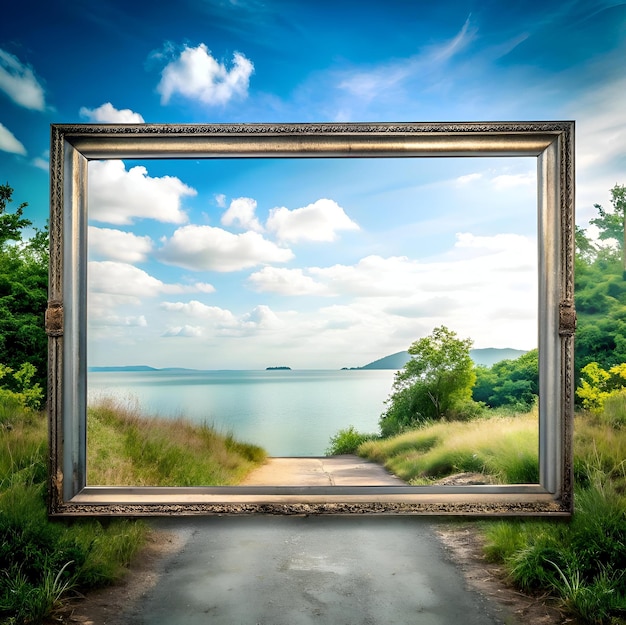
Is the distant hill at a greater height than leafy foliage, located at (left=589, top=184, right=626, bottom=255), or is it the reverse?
leafy foliage, located at (left=589, top=184, right=626, bottom=255)

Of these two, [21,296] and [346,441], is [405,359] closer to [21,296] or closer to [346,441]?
[346,441]

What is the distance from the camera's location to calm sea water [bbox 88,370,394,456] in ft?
11.3

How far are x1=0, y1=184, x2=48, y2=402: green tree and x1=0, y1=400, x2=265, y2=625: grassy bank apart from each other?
812 mm

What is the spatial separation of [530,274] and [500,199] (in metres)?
0.48

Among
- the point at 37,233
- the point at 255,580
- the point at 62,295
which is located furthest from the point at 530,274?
the point at 37,233

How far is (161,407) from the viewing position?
11.6 ft

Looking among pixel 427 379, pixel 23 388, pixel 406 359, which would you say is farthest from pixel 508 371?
pixel 23 388

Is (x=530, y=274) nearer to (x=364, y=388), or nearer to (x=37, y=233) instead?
(x=364, y=388)

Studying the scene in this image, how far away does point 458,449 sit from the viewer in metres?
3.57

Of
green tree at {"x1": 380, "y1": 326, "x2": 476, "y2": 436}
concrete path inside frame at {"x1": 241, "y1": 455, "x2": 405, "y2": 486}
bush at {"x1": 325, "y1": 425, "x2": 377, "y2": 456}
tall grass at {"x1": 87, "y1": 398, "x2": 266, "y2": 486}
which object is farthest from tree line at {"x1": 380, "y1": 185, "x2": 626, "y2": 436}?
tall grass at {"x1": 87, "y1": 398, "x2": 266, "y2": 486}

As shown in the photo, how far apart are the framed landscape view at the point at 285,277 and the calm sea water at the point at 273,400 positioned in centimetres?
1

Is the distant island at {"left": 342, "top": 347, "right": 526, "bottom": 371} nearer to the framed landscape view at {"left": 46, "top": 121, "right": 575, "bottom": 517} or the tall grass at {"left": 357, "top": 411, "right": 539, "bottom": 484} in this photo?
the framed landscape view at {"left": 46, "top": 121, "right": 575, "bottom": 517}

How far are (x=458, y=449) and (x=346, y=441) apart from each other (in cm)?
72

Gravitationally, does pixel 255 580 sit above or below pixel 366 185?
below
